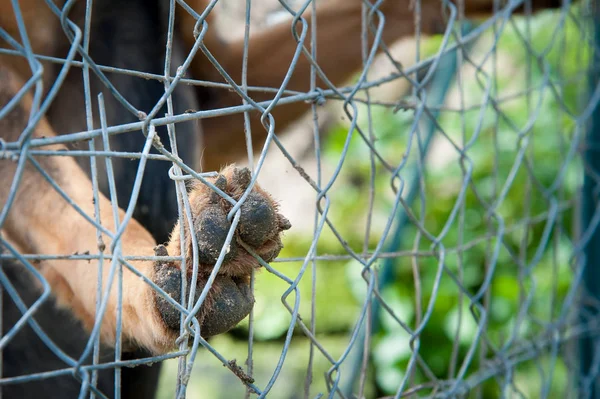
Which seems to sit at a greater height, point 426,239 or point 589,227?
point 589,227


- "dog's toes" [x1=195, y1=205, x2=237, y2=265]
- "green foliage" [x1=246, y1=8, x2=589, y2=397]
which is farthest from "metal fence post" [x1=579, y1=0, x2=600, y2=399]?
"dog's toes" [x1=195, y1=205, x2=237, y2=265]

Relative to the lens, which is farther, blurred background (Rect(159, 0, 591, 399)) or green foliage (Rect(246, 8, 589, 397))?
green foliage (Rect(246, 8, 589, 397))

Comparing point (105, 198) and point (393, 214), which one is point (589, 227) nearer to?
point (393, 214)

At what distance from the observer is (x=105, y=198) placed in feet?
4.37

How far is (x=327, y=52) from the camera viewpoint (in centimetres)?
237

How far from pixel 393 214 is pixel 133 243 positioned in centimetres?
57

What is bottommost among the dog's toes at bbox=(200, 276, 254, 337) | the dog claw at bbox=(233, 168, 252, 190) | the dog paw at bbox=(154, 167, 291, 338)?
the dog's toes at bbox=(200, 276, 254, 337)

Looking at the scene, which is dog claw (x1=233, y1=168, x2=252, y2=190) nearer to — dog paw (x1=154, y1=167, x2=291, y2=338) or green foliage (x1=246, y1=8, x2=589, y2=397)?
dog paw (x1=154, y1=167, x2=291, y2=338)

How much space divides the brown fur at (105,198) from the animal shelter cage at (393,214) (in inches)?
1.2

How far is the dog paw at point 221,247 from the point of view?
0.85 meters

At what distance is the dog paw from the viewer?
849mm

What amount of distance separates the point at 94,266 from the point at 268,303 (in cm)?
245

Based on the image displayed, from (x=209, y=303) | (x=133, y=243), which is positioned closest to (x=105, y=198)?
(x=133, y=243)

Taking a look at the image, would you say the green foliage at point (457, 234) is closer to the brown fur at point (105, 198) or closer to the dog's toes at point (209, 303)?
the brown fur at point (105, 198)
